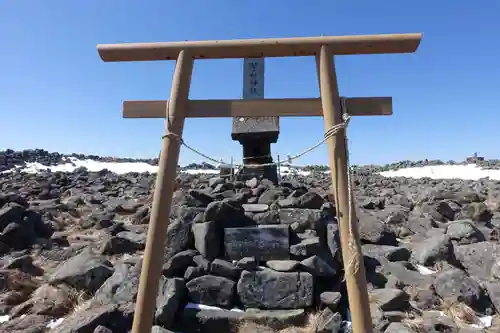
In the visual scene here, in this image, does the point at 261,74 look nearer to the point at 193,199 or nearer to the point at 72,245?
the point at 193,199

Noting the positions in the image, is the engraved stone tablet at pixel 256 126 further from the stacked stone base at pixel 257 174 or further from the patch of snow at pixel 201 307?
the patch of snow at pixel 201 307

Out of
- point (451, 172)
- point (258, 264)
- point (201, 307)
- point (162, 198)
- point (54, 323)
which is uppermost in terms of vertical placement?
point (451, 172)

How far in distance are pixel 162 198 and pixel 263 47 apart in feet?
4.93

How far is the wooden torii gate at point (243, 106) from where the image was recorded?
9.09ft

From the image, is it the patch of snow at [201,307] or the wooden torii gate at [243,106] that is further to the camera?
the patch of snow at [201,307]

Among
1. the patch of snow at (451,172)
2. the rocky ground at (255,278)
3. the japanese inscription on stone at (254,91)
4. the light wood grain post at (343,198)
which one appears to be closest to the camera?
the light wood grain post at (343,198)

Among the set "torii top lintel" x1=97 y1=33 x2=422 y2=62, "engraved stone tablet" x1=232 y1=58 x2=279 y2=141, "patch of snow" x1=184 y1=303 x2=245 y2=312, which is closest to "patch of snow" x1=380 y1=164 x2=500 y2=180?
"engraved stone tablet" x1=232 y1=58 x2=279 y2=141

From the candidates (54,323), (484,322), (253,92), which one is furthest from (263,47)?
(484,322)

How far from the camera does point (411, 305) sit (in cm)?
511

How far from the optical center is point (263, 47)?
3055mm

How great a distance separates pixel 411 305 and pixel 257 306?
2.22 metres

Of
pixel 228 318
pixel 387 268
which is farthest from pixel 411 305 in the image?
pixel 228 318

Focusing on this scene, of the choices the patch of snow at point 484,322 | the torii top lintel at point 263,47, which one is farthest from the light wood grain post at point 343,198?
the patch of snow at point 484,322

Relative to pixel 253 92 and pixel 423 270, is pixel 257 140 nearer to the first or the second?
pixel 253 92
